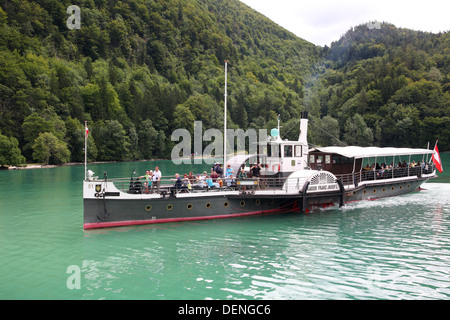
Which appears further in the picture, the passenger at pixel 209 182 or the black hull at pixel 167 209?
the passenger at pixel 209 182

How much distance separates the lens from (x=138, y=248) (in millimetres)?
17922

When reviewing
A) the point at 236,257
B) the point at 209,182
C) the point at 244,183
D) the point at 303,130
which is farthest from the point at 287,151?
the point at 236,257

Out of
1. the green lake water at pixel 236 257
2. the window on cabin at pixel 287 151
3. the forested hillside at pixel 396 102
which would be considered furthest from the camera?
the forested hillside at pixel 396 102

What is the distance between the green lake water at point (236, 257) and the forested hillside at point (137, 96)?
2122 inches

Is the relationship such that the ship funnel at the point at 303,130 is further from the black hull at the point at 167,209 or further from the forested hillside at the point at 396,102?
the forested hillside at the point at 396,102

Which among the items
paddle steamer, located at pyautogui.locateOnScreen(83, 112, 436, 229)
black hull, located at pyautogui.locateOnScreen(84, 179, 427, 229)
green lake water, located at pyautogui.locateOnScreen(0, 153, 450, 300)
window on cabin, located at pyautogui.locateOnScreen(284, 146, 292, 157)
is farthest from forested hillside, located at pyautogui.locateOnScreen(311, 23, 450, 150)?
green lake water, located at pyautogui.locateOnScreen(0, 153, 450, 300)

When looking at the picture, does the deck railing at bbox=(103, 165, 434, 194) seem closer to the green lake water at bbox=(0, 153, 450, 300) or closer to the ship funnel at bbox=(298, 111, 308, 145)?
the green lake water at bbox=(0, 153, 450, 300)

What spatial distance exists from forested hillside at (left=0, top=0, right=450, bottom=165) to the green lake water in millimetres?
53897

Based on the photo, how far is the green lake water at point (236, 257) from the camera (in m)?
12.9

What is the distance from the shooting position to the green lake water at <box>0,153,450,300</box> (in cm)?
1288

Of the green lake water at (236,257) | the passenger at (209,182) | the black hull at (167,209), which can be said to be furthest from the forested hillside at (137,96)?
the passenger at (209,182)

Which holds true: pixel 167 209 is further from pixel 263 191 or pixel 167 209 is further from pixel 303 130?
pixel 303 130
